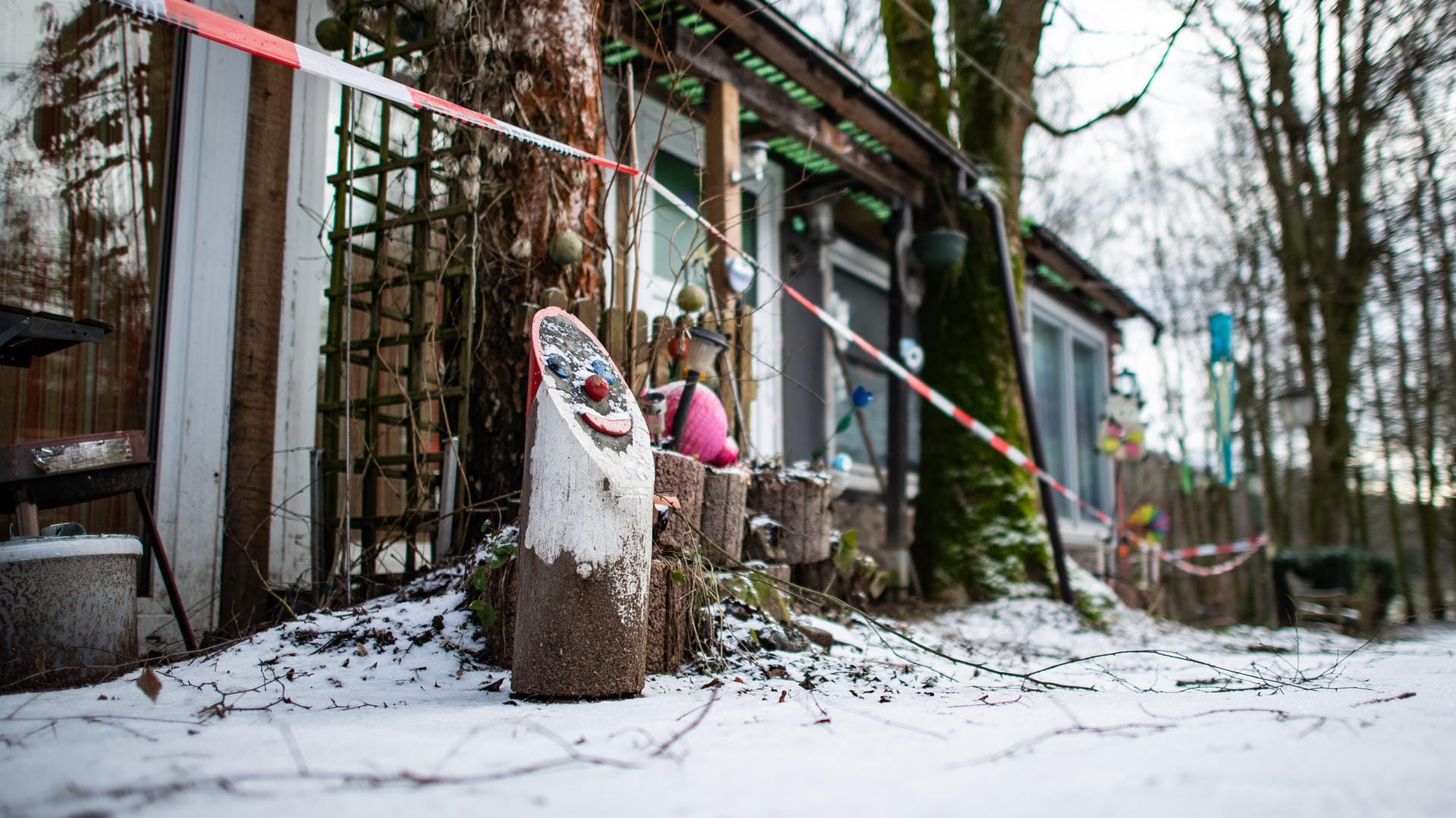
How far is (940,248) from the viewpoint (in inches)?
269

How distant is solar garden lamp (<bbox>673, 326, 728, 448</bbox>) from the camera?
3.39 meters

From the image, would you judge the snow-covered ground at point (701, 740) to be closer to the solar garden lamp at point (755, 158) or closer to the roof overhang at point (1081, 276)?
the solar garden lamp at point (755, 158)

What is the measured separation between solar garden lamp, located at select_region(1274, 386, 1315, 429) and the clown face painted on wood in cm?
1108

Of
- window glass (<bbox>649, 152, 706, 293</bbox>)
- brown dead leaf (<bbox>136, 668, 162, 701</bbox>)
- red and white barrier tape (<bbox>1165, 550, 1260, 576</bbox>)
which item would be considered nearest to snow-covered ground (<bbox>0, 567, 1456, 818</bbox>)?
brown dead leaf (<bbox>136, 668, 162, 701</bbox>)

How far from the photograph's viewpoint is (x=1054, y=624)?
5.62 metres

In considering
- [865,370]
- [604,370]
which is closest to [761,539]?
[604,370]

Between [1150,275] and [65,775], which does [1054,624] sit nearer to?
[65,775]

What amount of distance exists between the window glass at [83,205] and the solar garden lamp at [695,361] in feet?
6.57

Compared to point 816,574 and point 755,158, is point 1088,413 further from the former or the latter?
point 816,574

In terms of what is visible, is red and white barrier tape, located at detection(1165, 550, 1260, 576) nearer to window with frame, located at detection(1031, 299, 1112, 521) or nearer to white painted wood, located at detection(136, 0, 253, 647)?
window with frame, located at detection(1031, 299, 1112, 521)

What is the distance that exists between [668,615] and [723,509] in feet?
2.37

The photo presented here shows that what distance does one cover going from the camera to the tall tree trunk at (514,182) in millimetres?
3566

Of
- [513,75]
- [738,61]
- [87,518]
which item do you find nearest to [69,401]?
[87,518]

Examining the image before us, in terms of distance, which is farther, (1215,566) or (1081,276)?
(1215,566)
